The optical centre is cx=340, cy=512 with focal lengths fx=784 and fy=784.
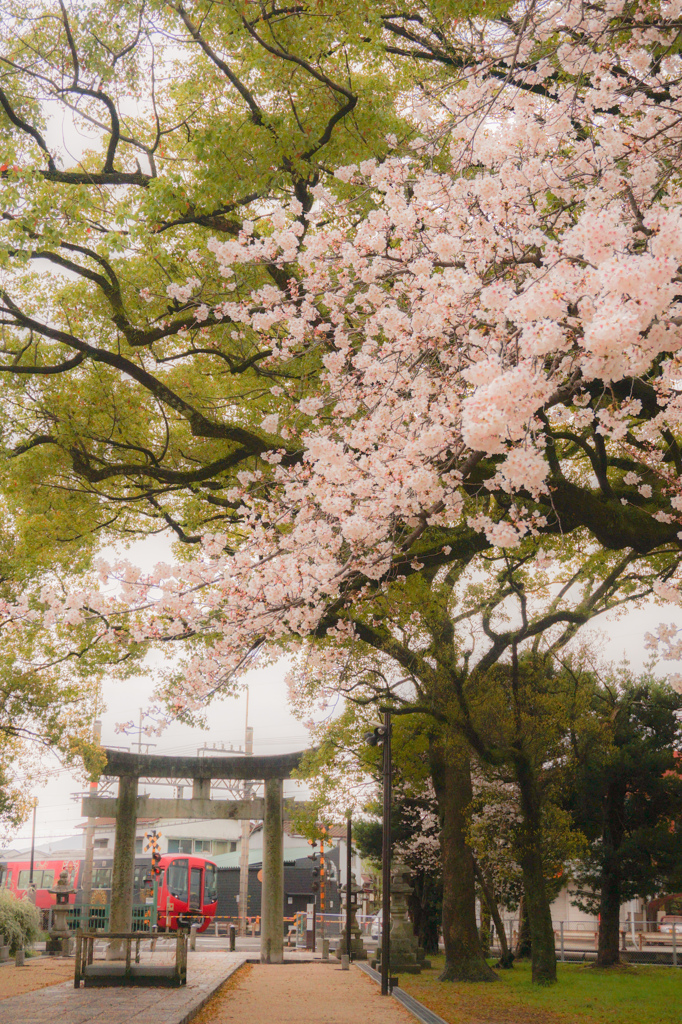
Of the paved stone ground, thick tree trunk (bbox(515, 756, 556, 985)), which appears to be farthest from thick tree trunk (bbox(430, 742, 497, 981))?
the paved stone ground

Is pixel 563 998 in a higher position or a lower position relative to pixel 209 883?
higher

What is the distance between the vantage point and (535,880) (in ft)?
45.4

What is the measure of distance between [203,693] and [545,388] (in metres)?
4.89

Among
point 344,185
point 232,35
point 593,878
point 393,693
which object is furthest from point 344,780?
point 232,35

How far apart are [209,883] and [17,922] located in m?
16.7

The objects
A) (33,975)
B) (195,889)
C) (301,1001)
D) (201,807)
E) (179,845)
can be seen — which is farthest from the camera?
(179,845)

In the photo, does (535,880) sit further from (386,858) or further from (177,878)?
(177,878)

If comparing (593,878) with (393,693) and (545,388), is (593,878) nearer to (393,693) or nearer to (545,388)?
(393,693)

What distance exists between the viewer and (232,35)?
7.50 metres

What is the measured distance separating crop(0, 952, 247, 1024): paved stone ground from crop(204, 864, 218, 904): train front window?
22.2 m

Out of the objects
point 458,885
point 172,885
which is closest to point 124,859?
point 458,885

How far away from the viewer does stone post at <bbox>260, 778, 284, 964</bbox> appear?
71.0 feet

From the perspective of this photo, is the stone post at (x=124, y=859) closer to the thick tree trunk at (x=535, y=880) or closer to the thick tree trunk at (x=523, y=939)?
the thick tree trunk at (x=523, y=939)

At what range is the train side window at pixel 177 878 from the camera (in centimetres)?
3262
